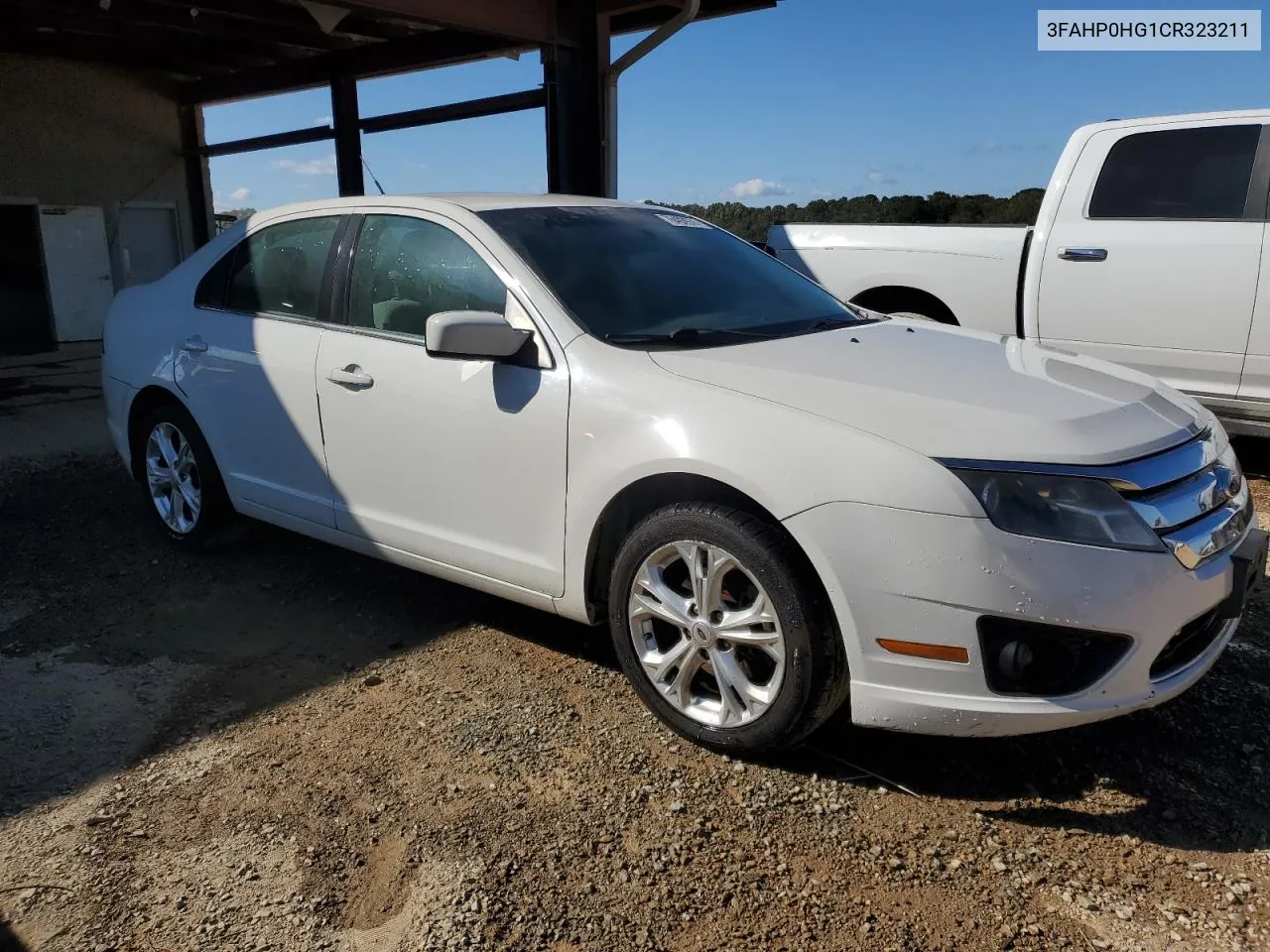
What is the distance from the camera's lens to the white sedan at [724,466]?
2455 millimetres

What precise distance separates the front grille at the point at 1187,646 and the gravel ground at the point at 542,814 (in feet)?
1.24

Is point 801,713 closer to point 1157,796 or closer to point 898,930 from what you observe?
point 898,930

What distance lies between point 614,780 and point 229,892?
3.37 ft

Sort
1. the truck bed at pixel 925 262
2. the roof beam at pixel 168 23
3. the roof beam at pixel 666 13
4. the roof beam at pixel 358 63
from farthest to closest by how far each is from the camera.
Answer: the roof beam at pixel 168 23
the roof beam at pixel 358 63
the roof beam at pixel 666 13
the truck bed at pixel 925 262

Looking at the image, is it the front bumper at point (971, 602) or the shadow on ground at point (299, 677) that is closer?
the front bumper at point (971, 602)

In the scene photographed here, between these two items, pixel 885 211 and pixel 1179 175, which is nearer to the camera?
pixel 1179 175

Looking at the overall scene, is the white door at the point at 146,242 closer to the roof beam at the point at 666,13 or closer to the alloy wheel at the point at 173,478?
the roof beam at the point at 666,13

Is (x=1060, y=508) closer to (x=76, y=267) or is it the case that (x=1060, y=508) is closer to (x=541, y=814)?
(x=541, y=814)

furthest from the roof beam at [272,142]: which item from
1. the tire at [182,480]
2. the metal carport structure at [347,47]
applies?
the tire at [182,480]

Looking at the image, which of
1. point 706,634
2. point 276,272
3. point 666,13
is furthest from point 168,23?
point 706,634

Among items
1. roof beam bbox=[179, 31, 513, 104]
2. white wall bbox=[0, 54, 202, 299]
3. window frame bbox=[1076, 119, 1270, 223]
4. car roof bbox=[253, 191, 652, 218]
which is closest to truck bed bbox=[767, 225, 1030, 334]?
window frame bbox=[1076, 119, 1270, 223]

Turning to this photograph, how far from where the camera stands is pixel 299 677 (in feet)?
11.7

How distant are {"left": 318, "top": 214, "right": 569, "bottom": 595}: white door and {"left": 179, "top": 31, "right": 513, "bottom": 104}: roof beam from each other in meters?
5.67

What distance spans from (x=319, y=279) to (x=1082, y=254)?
14.1 feet
